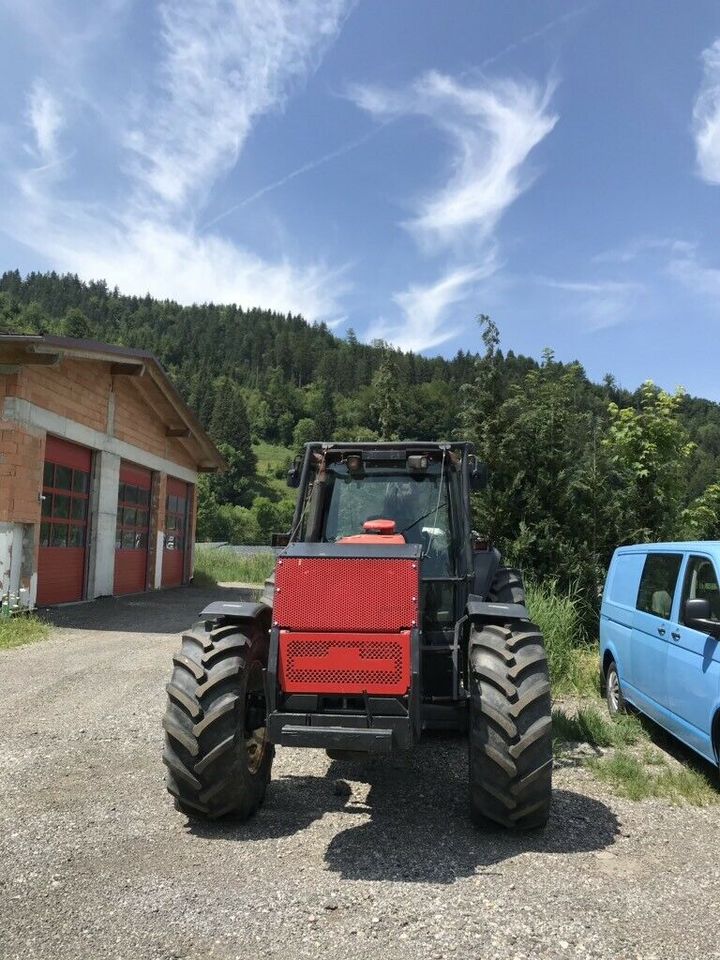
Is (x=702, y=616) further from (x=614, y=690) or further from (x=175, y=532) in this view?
(x=175, y=532)

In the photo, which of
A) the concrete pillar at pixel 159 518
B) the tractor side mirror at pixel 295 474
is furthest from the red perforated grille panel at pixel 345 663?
the concrete pillar at pixel 159 518

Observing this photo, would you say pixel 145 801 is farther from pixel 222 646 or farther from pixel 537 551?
pixel 537 551

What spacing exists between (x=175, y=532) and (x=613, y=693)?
16530 millimetres

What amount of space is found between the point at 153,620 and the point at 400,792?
1009cm

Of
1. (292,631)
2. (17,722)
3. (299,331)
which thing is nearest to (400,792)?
(292,631)

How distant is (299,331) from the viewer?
151500mm

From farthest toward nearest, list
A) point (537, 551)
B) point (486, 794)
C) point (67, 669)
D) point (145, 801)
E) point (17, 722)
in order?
point (537, 551) → point (67, 669) → point (17, 722) → point (145, 801) → point (486, 794)

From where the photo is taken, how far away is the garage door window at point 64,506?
563 inches

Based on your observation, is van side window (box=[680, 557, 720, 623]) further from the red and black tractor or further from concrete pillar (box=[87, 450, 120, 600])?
concrete pillar (box=[87, 450, 120, 600])

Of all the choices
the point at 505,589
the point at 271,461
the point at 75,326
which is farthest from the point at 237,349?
the point at 505,589

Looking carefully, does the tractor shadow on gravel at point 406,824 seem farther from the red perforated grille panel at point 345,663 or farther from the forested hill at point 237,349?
the forested hill at point 237,349

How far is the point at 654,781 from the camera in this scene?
5.46 meters

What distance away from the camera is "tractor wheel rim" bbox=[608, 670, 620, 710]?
755 cm

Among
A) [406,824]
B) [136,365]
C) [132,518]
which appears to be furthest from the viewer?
[132,518]
